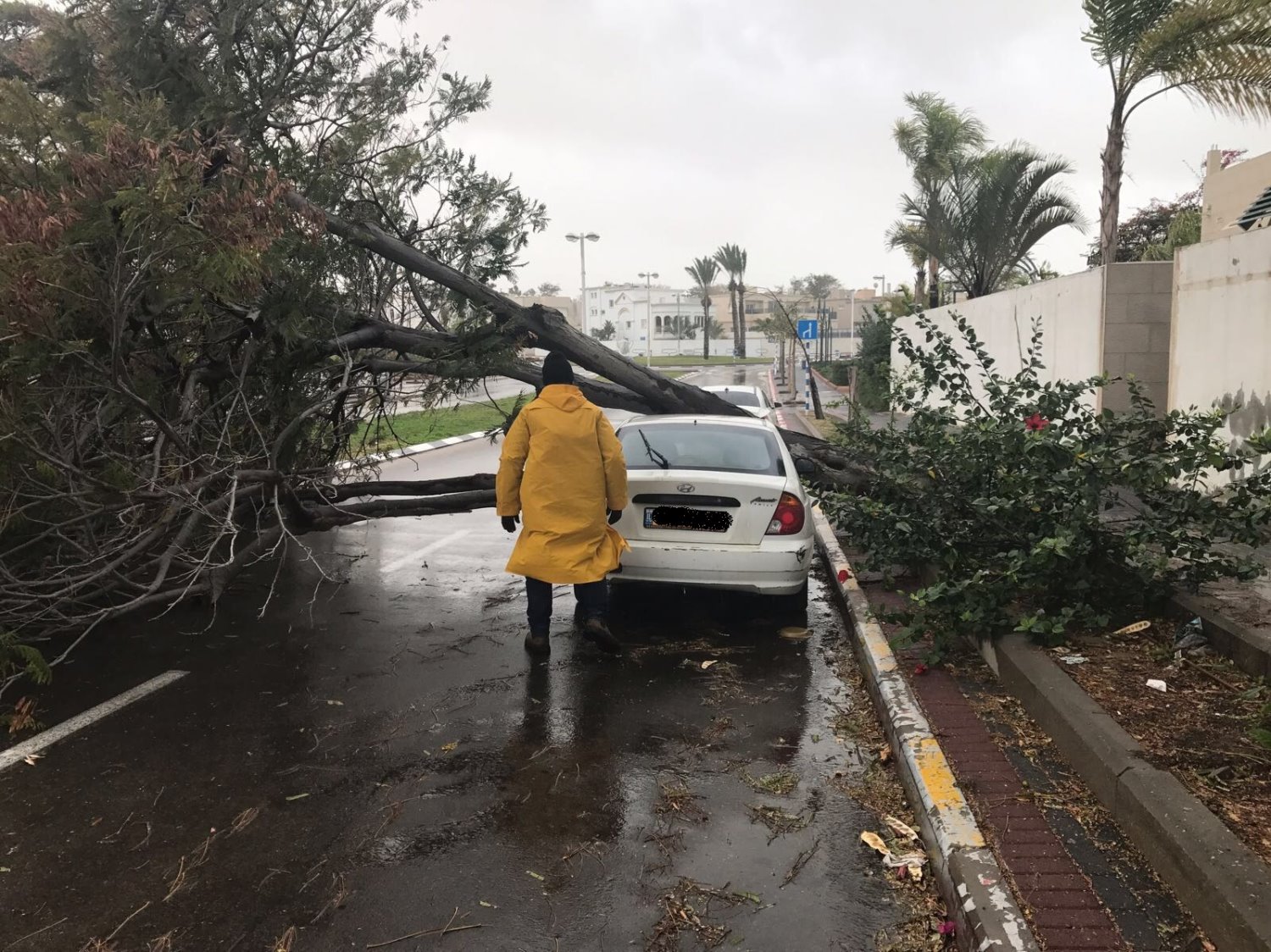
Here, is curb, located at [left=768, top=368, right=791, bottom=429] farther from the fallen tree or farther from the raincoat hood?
the raincoat hood

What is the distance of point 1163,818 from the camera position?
321cm

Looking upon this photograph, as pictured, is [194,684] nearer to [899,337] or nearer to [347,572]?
[347,572]

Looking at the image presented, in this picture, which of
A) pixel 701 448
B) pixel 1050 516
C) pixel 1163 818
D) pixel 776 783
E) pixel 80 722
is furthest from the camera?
pixel 701 448

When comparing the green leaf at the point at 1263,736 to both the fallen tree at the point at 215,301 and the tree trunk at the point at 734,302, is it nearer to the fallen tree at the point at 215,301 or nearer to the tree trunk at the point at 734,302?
the fallen tree at the point at 215,301

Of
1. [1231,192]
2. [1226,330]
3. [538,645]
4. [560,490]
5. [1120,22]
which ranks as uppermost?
[1120,22]

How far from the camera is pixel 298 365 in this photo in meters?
6.98

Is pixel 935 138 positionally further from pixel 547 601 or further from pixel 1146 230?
pixel 547 601

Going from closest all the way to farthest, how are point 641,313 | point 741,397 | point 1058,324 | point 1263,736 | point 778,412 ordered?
point 1263,736, point 1058,324, point 741,397, point 778,412, point 641,313

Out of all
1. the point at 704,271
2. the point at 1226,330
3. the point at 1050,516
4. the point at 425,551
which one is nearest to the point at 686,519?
the point at 1050,516

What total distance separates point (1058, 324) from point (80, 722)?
12.1 metres

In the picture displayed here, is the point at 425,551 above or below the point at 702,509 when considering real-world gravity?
below

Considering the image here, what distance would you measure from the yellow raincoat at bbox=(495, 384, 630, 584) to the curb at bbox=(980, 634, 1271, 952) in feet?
8.26

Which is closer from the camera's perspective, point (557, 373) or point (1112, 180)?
point (557, 373)

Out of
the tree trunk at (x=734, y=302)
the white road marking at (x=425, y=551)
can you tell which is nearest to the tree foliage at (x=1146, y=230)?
the white road marking at (x=425, y=551)
